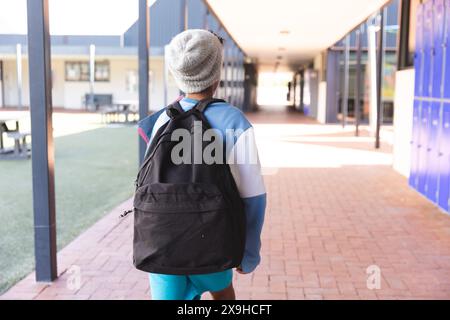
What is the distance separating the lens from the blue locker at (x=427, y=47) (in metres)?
5.88

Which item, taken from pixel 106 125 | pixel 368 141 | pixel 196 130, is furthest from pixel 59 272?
pixel 106 125

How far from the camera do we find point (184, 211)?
62.1 inches

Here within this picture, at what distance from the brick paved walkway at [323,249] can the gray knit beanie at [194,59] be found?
1796mm

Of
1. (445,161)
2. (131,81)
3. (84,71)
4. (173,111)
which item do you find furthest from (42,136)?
(84,71)

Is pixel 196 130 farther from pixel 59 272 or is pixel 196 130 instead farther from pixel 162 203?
pixel 59 272

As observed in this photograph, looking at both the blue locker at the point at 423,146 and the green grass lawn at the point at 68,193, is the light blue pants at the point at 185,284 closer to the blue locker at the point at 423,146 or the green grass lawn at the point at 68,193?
the green grass lawn at the point at 68,193

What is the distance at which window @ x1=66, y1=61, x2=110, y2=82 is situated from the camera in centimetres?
2691

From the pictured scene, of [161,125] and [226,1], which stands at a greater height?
[226,1]

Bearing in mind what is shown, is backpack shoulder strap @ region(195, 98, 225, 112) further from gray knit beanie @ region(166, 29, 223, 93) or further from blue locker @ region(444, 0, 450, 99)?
blue locker @ region(444, 0, 450, 99)

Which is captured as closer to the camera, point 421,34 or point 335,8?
point 421,34

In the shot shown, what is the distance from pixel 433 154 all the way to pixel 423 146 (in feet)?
1.29

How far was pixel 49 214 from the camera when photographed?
3.32 m

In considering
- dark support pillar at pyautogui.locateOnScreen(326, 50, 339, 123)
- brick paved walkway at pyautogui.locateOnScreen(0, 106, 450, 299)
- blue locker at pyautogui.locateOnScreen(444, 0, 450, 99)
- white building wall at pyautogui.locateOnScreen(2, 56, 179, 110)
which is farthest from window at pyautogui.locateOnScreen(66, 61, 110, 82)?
blue locker at pyautogui.locateOnScreen(444, 0, 450, 99)

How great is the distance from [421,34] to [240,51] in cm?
1499
